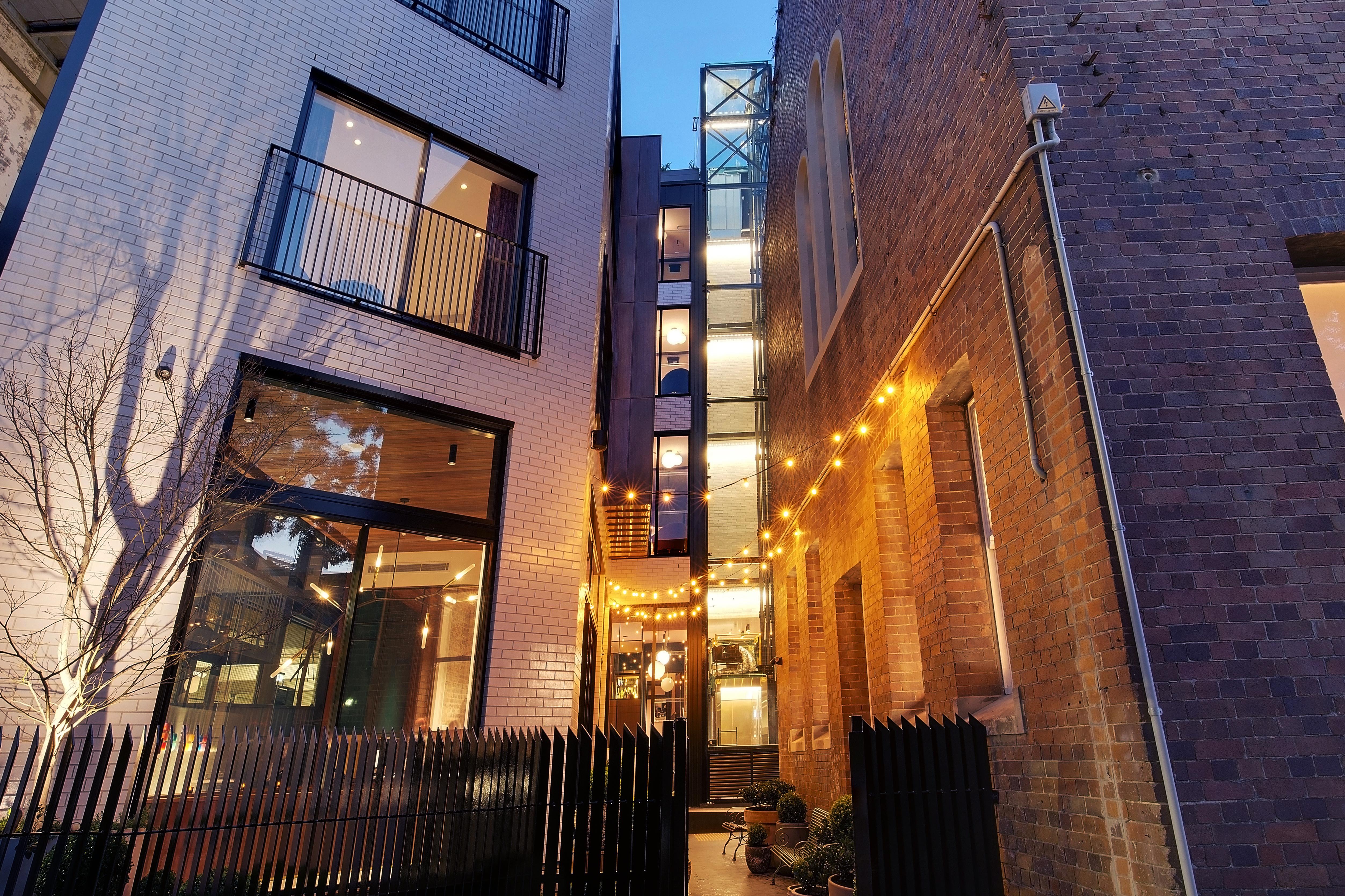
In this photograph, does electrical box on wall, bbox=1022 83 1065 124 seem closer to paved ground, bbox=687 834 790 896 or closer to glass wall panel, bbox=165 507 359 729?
glass wall panel, bbox=165 507 359 729

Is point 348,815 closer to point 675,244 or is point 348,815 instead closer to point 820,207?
point 820,207

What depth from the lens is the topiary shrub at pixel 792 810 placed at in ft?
31.7

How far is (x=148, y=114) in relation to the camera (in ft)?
20.4

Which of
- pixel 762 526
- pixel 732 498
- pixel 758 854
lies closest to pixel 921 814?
pixel 758 854

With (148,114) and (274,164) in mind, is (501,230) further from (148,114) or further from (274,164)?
(148,114)

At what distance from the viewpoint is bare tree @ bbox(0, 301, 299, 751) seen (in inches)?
182

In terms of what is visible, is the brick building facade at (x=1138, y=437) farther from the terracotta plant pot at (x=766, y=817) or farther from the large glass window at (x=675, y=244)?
the large glass window at (x=675, y=244)

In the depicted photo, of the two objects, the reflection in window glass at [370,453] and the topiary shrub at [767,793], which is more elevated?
the reflection in window glass at [370,453]

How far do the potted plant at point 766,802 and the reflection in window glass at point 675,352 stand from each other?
9478 millimetres

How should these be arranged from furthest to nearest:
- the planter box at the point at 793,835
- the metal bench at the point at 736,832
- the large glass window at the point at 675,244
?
1. the large glass window at the point at 675,244
2. the metal bench at the point at 736,832
3. the planter box at the point at 793,835

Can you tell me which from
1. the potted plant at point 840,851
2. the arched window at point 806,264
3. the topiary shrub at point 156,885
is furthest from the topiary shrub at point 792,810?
the topiary shrub at point 156,885

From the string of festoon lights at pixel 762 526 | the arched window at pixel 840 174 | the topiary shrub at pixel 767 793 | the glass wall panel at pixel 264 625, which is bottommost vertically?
the topiary shrub at pixel 767 793

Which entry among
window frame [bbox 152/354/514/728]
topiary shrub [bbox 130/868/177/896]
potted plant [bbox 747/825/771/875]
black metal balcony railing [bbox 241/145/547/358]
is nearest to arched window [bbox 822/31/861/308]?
black metal balcony railing [bbox 241/145/547/358]

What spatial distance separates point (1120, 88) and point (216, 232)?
22.0ft
